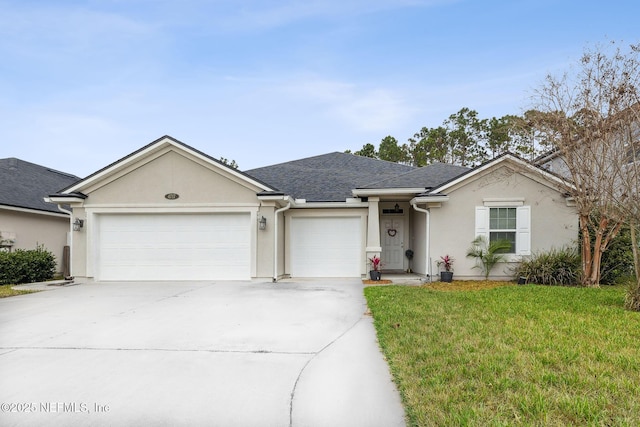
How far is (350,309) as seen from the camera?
7.41m

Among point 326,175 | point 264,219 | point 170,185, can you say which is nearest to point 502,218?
point 326,175

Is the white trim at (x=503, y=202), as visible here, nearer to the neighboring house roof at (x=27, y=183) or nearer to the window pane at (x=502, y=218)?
the window pane at (x=502, y=218)

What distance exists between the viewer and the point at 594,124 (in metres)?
9.65

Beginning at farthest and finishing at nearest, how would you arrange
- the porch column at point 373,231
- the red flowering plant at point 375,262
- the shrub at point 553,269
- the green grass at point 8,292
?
1. the porch column at point 373,231
2. the red flowering plant at point 375,262
3. the shrub at point 553,269
4. the green grass at point 8,292

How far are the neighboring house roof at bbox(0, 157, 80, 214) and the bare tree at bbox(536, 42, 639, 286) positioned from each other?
58.4ft

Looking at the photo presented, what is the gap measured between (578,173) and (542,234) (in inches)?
85.0

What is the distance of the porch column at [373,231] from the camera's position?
12.0m

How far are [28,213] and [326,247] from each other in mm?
11383

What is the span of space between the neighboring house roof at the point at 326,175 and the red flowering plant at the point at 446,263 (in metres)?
→ 3.71

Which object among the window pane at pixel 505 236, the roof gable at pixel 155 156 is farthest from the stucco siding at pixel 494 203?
the roof gable at pixel 155 156

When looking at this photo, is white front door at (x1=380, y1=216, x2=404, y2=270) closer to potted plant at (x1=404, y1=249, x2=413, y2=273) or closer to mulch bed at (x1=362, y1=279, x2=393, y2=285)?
potted plant at (x1=404, y1=249, x2=413, y2=273)

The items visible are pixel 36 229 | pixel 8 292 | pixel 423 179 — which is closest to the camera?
pixel 8 292

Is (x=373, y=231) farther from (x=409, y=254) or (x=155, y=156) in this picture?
(x=155, y=156)

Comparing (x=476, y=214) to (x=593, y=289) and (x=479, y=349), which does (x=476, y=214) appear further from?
(x=479, y=349)
